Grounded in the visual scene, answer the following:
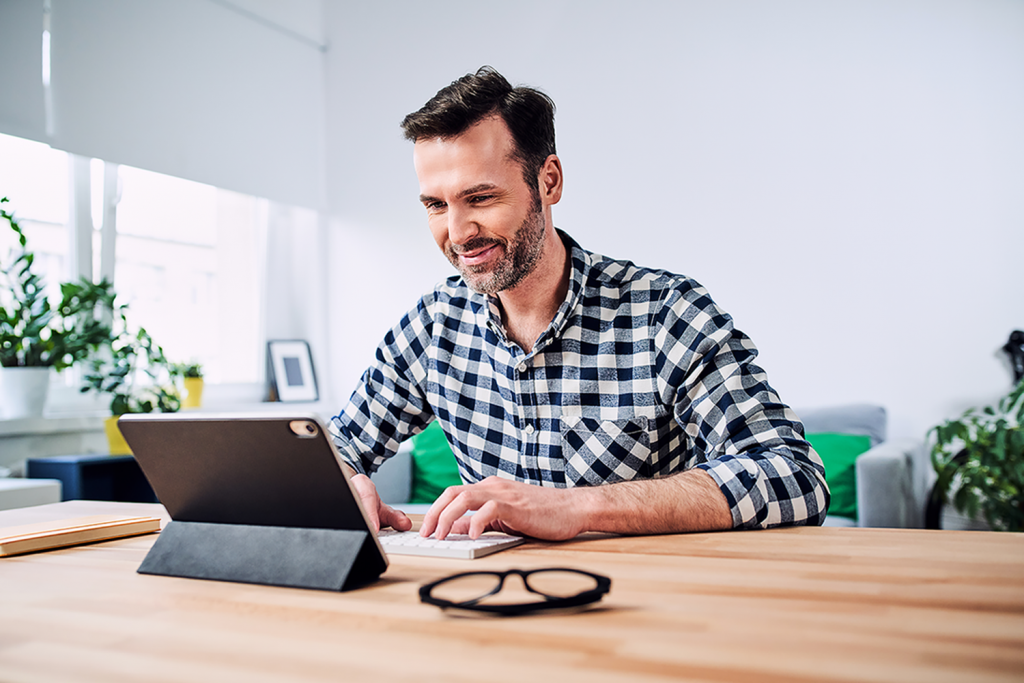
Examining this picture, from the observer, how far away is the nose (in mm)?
1438

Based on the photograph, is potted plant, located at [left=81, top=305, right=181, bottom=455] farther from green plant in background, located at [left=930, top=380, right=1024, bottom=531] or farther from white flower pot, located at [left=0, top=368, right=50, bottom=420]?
green plant in background, located at [left=930, top=380, right=1024, bottom=531]

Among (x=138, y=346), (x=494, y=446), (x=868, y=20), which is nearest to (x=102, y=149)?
(x=138, y=346)

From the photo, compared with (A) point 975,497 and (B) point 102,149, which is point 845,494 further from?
(B) point 102,149

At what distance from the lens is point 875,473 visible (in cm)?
246

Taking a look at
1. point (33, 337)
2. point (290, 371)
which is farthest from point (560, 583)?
point (290, 371)

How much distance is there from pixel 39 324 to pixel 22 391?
25 centimetres

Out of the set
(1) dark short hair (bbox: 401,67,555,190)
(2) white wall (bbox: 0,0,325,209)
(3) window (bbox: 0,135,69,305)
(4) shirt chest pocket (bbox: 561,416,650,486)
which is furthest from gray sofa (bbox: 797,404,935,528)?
(3) window (bbox: 0,135,69,305)

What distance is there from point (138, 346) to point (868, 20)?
10.9 feet

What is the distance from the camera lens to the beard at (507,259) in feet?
4.78

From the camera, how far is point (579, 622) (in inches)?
24.0

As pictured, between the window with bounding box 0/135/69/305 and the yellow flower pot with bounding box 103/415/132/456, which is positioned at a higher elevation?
the window with bounding box 0/135/69/305

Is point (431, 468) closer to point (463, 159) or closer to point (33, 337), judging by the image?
point (33, 337)

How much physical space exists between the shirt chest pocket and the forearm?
344 millimetres

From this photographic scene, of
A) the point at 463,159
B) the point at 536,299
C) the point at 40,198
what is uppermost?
the point at 40,198
